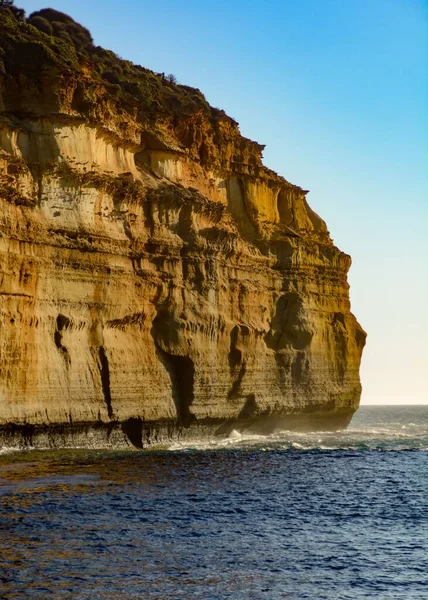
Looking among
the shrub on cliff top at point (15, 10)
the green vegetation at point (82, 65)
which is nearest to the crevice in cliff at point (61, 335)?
the green vegetation at point (82, 65)

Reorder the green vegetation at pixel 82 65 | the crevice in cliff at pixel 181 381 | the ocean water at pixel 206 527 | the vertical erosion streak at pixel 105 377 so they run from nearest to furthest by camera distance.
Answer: the ocean water at pixel 206 527, the vertical erosion streak at pixel 105 377, the green vegetation at pixel 82 65, the crevice in cliff at pixel 181 381

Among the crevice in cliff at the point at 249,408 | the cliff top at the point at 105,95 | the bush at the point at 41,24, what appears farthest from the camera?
the bush at the point at 41,24

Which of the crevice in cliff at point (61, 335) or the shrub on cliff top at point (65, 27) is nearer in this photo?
the crevice in cliff at point (61, 335)

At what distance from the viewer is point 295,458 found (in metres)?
42.2

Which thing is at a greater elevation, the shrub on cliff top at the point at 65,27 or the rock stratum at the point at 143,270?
the shrub on cliff top at the point at 65,27

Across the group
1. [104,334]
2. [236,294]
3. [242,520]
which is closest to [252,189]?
[236,294]

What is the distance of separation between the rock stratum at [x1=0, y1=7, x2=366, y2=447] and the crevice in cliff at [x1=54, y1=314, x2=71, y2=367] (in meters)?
0.08

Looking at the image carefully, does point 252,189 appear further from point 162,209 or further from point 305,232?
point 162,209

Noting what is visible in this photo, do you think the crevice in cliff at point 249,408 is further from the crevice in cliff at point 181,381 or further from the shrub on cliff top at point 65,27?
the shrub on cliff top at point 65,27

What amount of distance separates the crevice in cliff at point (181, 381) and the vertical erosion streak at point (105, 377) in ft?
15.3

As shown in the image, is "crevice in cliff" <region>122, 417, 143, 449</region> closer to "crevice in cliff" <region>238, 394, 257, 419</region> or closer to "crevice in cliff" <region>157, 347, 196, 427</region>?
"crevice in cliff" <region>157, 347, 196, 427</region>

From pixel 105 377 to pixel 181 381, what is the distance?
619cm

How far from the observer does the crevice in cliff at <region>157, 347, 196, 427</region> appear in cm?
4558

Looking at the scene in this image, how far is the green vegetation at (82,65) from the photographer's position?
4369cm
